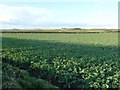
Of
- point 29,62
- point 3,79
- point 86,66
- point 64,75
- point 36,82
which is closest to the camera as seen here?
point 3,79

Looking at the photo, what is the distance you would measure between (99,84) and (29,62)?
7168 millimetres

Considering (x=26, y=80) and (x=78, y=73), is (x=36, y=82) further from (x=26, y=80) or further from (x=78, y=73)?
(x=78, y=73)

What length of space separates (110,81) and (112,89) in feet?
2.02

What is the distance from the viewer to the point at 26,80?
1412 centimetres

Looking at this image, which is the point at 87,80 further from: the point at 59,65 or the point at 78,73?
the point at 59,65

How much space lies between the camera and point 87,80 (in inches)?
578

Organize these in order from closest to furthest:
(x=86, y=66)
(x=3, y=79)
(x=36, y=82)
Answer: (x=3, y=79) < (x=36, y=82) < (x=86, y=66)

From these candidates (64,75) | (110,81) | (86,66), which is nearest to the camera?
(110,81)

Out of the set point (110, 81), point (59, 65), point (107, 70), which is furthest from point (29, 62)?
point (110, 81)

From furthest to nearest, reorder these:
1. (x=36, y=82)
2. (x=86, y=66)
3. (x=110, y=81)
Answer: (x=86, y=66), (x=110, y=81), (x=36, y=82)

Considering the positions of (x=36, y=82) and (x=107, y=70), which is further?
(x=107, y=70)

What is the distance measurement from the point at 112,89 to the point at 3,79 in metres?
4.67

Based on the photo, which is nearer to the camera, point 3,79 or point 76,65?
point 3,79

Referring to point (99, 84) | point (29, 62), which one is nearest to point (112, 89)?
point (99, 84)
